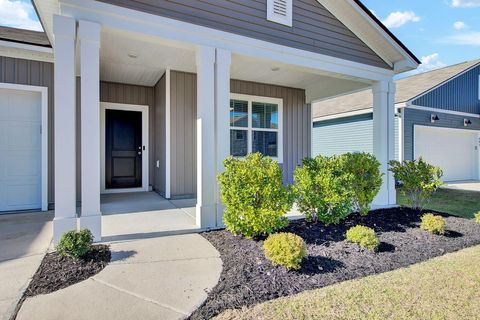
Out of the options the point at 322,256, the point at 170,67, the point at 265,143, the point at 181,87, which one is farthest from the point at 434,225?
the point at 170,67

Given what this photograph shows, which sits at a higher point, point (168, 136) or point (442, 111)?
point (442, 111)

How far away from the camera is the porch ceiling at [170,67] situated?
465cm

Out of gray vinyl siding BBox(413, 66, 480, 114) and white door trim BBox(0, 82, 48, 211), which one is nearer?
white door trim BBox(0, 82, 48, 211)

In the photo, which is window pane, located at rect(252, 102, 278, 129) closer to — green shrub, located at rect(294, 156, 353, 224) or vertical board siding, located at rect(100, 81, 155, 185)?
vertical board siding, located at rect(100, 81, 155, 185)

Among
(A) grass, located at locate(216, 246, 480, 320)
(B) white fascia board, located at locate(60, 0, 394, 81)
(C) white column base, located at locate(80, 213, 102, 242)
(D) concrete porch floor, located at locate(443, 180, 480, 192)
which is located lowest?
(A) grass, located at locate(216, 246, 480, 320)

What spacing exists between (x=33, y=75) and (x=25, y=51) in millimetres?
419

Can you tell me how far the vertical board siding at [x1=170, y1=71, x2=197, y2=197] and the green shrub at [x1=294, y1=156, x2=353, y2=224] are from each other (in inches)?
116

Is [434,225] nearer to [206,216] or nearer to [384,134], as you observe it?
[384,134]

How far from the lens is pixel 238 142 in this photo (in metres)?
7.37

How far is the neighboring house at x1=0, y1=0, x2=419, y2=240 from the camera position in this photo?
342cm

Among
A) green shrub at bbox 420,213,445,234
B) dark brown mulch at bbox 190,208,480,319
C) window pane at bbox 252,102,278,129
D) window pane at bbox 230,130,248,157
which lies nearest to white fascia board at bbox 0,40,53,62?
window pane at bbox 230,130,248,157

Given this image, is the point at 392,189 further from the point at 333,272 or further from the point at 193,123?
the point at 193,123

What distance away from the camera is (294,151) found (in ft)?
26.7

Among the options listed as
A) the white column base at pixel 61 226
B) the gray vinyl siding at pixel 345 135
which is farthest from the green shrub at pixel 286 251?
the gray vinyl siding at pixel 345 135
